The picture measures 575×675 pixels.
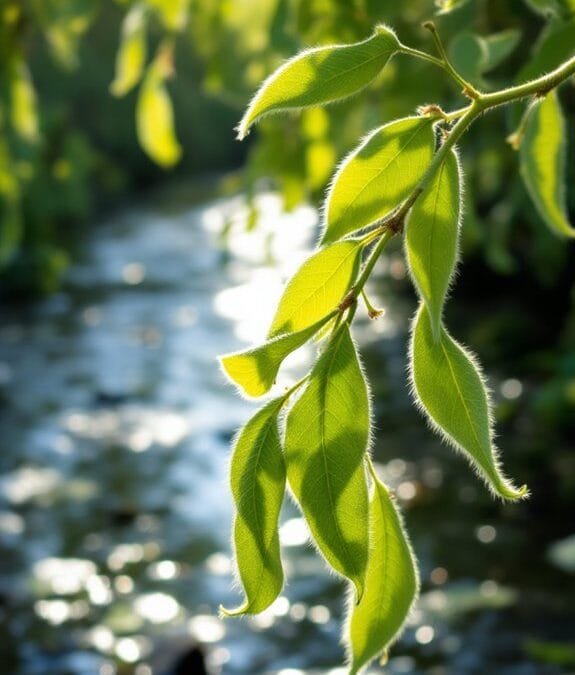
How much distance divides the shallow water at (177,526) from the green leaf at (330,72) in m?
1.13

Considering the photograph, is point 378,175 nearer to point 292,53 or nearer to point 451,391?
point 451,391

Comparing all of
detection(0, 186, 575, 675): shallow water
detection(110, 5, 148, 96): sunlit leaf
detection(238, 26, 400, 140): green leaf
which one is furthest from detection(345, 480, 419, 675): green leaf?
detection(0, 186, 575, 675): shallow water

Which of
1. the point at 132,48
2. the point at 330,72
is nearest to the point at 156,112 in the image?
the point at 132,48

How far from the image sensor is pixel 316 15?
130 cm

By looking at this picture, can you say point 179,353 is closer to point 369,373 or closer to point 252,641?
point 369,373

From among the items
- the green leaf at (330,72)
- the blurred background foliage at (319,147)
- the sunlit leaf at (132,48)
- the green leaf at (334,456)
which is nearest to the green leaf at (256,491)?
the green leaf at (334,456)

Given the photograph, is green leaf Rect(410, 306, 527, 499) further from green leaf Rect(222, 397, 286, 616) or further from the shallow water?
the shallow water

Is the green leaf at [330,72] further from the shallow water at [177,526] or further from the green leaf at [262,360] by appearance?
the shallow water at [177,526]

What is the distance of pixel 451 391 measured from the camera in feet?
1.61

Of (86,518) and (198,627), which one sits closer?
(198,627)

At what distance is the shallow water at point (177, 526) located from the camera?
4.29 m

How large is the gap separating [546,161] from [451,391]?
0.96ft

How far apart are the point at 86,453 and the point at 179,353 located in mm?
1763

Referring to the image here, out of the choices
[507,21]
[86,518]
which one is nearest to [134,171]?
[86,518]
